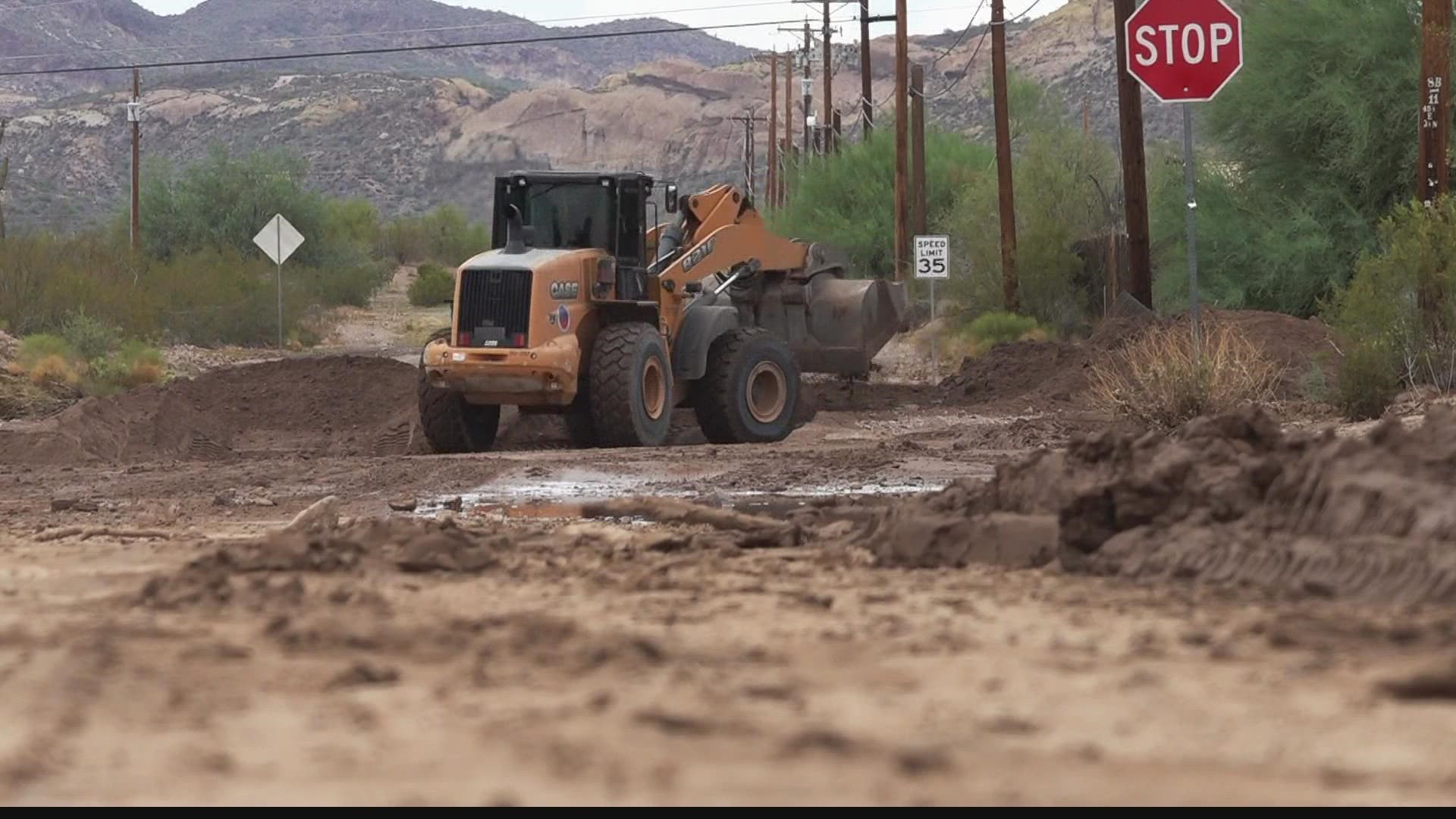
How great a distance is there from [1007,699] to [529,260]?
1550 centimetres

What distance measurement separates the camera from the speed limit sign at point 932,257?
35.5 m

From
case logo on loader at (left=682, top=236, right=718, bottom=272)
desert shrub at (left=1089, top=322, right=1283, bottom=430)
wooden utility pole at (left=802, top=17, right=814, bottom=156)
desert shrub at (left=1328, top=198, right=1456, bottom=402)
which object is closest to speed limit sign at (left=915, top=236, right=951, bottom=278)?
case logo on loader at (left=682, top=236, right=718, bottom=272)

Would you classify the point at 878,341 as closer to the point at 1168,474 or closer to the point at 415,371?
the point at 415,371

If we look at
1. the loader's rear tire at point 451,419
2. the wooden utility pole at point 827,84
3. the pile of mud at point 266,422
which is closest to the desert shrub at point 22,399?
the pile of mud at point 266,422

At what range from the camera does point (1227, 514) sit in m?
10.8

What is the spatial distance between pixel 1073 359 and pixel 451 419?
11435 mm

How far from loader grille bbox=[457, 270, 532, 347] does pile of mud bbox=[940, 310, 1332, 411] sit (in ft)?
28.8

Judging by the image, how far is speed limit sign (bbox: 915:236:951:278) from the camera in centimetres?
3550

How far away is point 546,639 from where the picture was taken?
843 centimetres

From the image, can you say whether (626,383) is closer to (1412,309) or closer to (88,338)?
(1412,309)

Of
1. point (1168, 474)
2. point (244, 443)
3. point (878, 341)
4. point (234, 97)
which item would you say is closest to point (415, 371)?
point (244, 443)

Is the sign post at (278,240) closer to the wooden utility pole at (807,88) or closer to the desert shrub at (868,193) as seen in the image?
the desert shrub at (868,193)

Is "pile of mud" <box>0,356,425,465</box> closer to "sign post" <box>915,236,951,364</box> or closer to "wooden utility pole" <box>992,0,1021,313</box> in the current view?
"sign post" <box>915,236,951,364</box>

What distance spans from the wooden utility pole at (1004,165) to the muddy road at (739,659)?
25.5 meters
